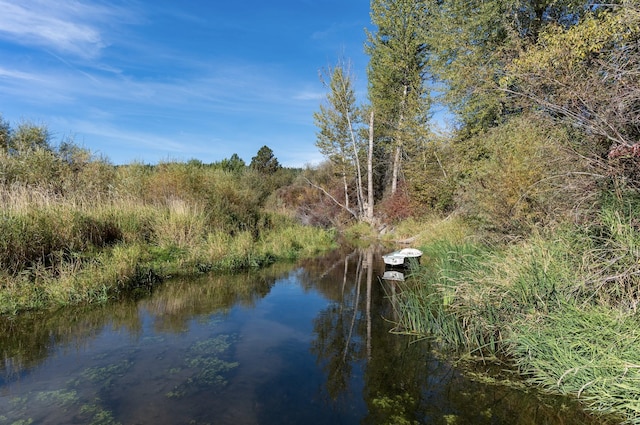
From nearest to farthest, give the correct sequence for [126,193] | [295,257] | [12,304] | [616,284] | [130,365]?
[616,284] → [130,365] → [12,304] → [126,193] → [295,257]

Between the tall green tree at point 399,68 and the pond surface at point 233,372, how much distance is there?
556 inches

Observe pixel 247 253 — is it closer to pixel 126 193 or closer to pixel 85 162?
pixel 126 193

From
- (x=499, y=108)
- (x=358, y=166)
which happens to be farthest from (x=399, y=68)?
(x=499, y=108)

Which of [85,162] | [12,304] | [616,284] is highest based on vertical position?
[85,162]

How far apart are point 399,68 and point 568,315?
1936 centimetres

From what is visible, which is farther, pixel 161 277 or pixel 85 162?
pixel 85 162

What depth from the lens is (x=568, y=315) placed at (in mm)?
3881

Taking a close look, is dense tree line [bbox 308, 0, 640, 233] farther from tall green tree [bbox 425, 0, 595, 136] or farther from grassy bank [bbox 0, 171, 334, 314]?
grassy bank [bbox 0, 171, 334, 314]

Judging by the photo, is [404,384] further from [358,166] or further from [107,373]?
[358,166]

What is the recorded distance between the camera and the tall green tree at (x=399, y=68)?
19009 mm

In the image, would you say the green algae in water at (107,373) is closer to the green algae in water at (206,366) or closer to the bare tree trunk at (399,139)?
the green algae in water at (206,366)

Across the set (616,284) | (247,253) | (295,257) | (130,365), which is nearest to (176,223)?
(247,253)

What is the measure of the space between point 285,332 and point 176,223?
5846 millimetres

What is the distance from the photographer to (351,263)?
40.2 feet
